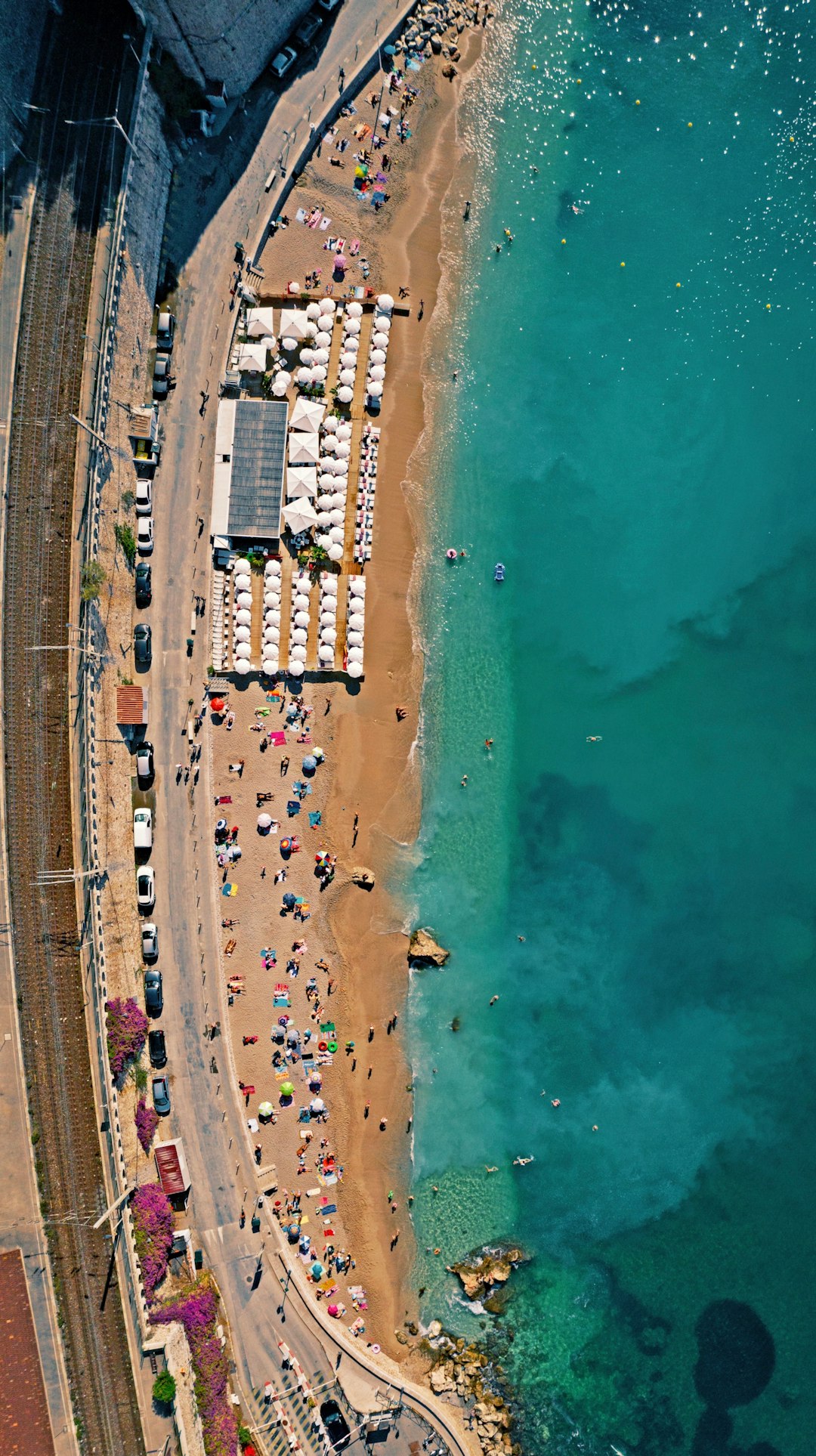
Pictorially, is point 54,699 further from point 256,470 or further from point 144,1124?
point 144,1124

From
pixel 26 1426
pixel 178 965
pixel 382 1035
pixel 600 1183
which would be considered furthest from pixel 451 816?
pixel 26 1426

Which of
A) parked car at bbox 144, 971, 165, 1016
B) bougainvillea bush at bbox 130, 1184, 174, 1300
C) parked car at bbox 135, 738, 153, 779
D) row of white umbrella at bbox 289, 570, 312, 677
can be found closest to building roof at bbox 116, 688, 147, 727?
parked car at bbox 135, 738, 153, 779

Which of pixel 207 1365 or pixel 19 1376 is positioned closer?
pixel 19 1376

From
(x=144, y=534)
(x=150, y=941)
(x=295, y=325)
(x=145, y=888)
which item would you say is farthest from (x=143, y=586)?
(x=150, y=941)

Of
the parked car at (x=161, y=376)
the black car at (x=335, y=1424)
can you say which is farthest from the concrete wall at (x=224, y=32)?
the black car at (x=335, y=1424)

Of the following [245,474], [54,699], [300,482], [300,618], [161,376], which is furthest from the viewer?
[300,618]

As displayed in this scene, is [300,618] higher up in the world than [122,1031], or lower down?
higher up
